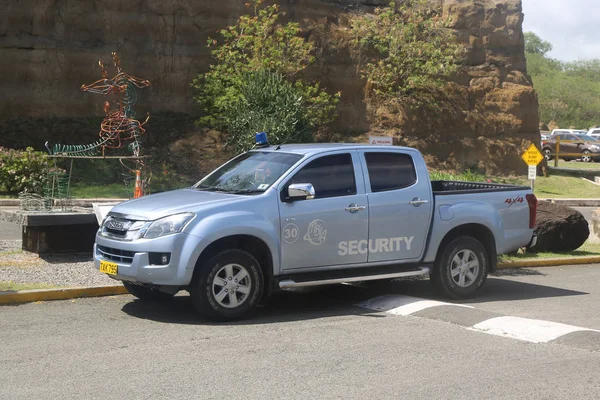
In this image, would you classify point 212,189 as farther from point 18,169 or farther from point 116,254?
point 18,169

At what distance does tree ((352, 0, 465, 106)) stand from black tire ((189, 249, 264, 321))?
26516 mm

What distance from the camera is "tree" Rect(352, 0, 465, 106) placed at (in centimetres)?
3519

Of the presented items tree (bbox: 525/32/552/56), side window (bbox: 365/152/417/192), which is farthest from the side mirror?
tree (bbox: 525/32/552/56)

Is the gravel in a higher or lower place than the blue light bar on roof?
lower

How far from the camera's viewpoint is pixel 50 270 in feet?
38.9

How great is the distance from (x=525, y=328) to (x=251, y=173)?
11.4ft

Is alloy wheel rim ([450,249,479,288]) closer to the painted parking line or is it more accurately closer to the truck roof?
the painted parking line

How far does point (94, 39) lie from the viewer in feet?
104

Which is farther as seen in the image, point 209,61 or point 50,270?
point 209,61

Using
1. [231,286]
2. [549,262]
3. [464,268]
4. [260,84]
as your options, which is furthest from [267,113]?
[231,286]

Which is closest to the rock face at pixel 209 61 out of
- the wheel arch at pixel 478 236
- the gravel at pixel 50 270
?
the gravel at pixel 50 270

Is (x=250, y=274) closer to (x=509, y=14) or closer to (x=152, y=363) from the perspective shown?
(x=152, y=363)

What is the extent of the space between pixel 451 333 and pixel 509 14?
3297 centimetres

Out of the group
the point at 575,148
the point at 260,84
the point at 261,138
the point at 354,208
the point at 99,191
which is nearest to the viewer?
the point at 354,208
